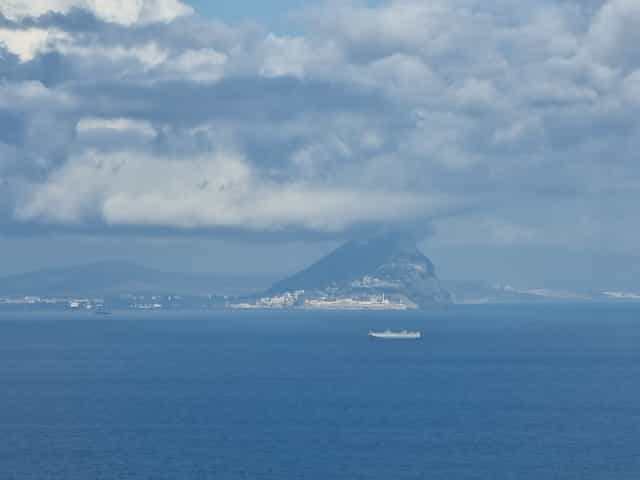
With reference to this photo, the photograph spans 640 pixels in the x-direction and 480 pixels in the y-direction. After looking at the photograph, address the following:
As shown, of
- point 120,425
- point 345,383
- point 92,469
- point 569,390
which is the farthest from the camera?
point 345,383

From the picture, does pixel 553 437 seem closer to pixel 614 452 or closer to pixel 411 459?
pixel 614 452

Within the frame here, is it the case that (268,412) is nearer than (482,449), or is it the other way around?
(482,449)

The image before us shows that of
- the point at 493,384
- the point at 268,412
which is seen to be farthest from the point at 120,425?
the point at 493,384

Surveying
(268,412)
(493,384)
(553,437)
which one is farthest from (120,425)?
(493,384)

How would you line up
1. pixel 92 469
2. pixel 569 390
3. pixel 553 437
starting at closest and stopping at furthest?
pixel 92 469 < pixel 553 437 < pixel 569 390

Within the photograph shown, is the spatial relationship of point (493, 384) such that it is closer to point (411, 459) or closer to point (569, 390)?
point (569, 390)

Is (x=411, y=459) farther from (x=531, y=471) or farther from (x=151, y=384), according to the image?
(x=151, y=384)

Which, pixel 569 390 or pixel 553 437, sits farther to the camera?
pixel 569 390

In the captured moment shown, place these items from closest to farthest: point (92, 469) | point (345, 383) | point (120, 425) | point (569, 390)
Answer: point (92, 469) → point (120, 425) → point (569, 390) → point (345, 383)

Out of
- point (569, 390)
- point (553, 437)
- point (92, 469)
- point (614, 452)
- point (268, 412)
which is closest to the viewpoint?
point (92, 469)
